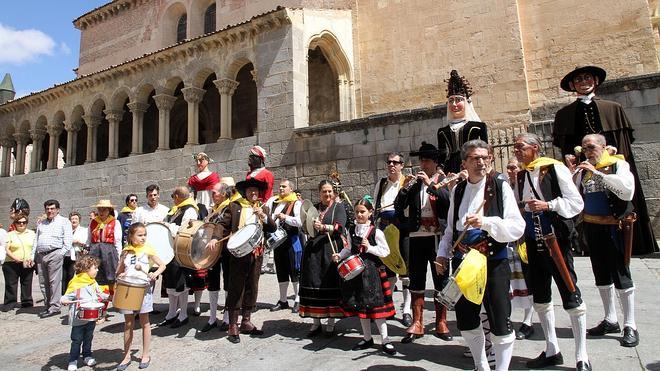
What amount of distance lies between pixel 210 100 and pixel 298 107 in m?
8.43

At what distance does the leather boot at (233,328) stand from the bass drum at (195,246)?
0.65m

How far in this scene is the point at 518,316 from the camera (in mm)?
5277

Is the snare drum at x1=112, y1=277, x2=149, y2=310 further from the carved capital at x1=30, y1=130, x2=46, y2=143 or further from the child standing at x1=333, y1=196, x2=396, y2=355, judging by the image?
the carved capital at x1=30, y1=130, x2=46, y2=143

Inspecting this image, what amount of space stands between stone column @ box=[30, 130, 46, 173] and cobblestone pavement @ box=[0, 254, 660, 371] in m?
16.9

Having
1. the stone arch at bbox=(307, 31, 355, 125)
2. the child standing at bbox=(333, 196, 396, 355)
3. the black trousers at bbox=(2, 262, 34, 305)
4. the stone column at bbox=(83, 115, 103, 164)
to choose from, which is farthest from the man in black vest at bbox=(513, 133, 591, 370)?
the stone column at bbox=(83, 115, 103, 164)

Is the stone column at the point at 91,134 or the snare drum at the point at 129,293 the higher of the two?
the stone column at the point at 91,134

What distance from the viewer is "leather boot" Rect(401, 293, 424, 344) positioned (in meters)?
4.53

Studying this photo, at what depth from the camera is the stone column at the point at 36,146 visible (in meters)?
20.4

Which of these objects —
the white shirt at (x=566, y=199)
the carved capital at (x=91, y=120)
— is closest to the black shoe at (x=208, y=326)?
the white shirt at (x=566, y=199)

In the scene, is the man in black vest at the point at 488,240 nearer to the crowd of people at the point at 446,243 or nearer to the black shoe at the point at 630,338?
the crowd of people at the point at 446,243

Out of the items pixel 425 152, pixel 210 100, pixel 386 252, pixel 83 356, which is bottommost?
pixel 83 356

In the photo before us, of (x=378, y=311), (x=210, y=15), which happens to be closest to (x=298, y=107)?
(x=378, y=311)

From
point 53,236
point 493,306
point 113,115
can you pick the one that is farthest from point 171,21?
point 493,306

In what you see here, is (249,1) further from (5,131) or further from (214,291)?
(214,291)
